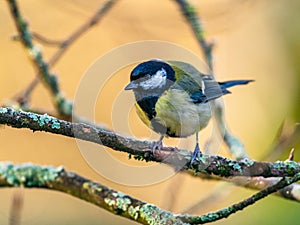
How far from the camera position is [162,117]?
1.51 m

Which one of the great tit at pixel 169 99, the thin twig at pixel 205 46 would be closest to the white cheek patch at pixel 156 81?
the great tit at pixel 169 99

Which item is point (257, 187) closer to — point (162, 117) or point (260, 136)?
point (162, 117)

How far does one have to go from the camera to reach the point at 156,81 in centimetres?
158

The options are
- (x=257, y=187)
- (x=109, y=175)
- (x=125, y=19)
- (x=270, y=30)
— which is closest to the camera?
(x=257, y=187)

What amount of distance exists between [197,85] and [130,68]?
1.25 meters

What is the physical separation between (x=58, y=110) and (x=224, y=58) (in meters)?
1.85

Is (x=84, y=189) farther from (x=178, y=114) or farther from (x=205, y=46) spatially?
(x=205, y=46)

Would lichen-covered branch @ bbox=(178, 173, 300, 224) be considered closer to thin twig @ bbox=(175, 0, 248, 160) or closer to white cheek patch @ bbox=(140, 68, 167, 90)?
white cheek patch @ bbox=(140, 68, 167, 90)

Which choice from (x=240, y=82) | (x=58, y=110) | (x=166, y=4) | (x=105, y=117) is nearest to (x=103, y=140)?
(x=58, y=110)

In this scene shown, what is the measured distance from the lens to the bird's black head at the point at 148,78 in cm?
153

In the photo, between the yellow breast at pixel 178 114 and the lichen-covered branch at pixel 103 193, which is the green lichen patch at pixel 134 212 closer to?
the lichen-covered branch at pixel 103 193

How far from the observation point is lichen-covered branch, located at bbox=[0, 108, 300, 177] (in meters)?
0.98

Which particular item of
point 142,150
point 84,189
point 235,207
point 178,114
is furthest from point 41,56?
point 235,207

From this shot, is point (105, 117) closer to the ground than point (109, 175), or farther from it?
farther from it
